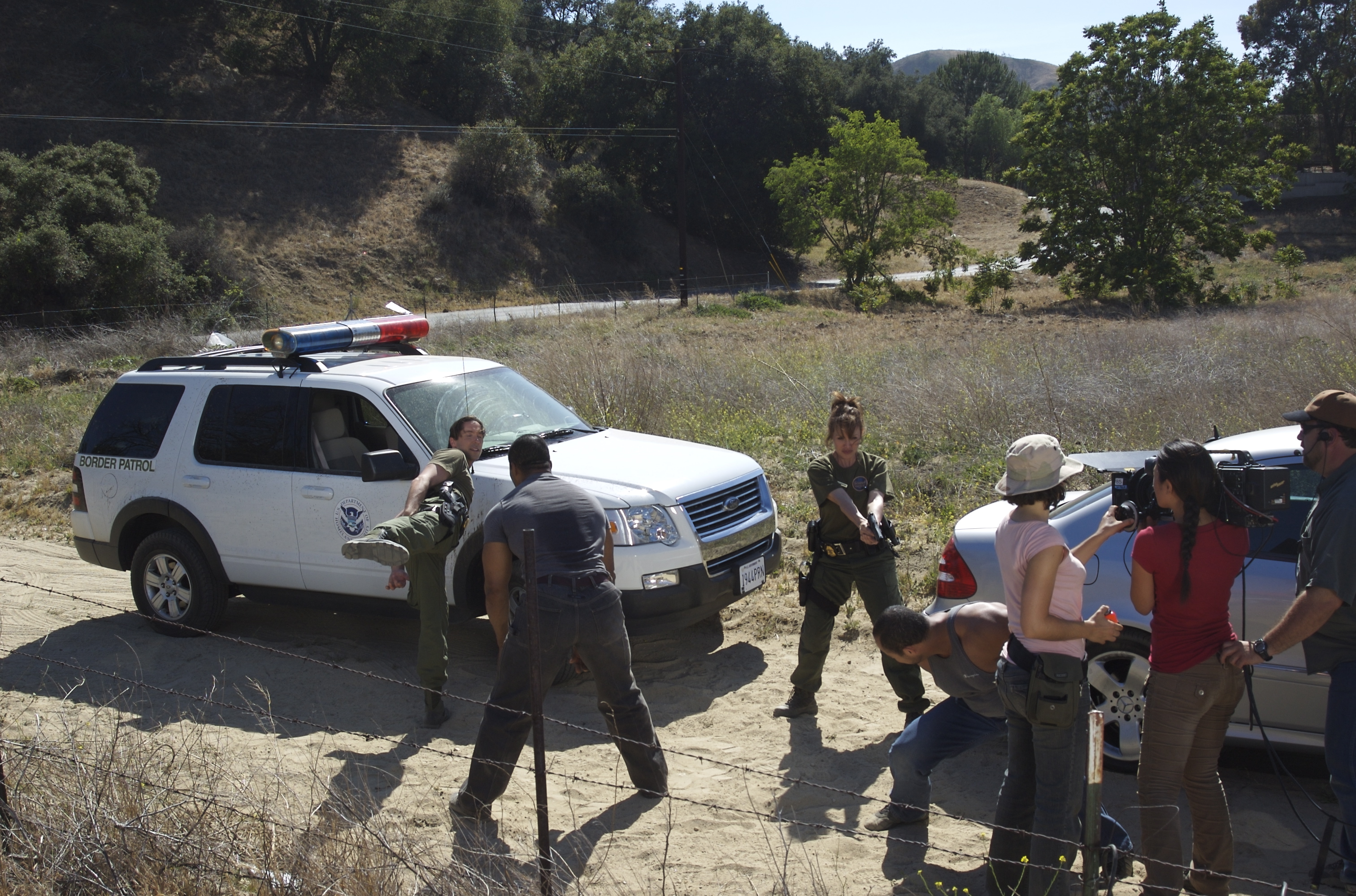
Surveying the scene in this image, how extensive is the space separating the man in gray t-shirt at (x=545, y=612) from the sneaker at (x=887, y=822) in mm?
1074

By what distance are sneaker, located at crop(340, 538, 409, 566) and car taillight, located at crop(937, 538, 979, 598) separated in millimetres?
2586

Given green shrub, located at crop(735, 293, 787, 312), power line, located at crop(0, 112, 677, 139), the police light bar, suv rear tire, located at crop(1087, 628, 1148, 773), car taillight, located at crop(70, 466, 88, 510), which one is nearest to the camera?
suv rear tire, located at crop(1087, 628, 1148, 773)

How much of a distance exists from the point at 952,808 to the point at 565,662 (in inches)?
74.4

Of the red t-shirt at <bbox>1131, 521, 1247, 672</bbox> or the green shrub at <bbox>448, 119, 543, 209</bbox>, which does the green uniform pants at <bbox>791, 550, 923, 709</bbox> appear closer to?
the red t-shirt at <bbox>1131, 521, 1247, 672</bbox>

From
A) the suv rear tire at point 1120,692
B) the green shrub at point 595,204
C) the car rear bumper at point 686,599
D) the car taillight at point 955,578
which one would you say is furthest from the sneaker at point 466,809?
the green shrub at point 595,204

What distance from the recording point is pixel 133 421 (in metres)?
7.18

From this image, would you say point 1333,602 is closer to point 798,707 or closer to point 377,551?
point 798,707

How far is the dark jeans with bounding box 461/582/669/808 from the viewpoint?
4.20 metres

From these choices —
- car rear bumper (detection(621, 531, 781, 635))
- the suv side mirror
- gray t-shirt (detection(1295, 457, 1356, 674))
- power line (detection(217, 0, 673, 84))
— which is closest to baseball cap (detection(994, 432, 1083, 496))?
gray t-shirt (detection(1295, 457, 1356, 674))

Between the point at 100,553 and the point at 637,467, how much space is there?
408 centimetres

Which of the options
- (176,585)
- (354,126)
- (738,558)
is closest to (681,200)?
(354,126)

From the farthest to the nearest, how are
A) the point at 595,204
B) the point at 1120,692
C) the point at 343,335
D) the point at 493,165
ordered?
1. the point at 595,204
2. the point at 493,165
3. the point at 343,335
4. the point at 1120,692

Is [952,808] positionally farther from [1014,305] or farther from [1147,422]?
[1014,305]

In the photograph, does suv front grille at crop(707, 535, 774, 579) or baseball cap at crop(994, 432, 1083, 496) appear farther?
suv front grille at crop(707, 535, 774, 579)
